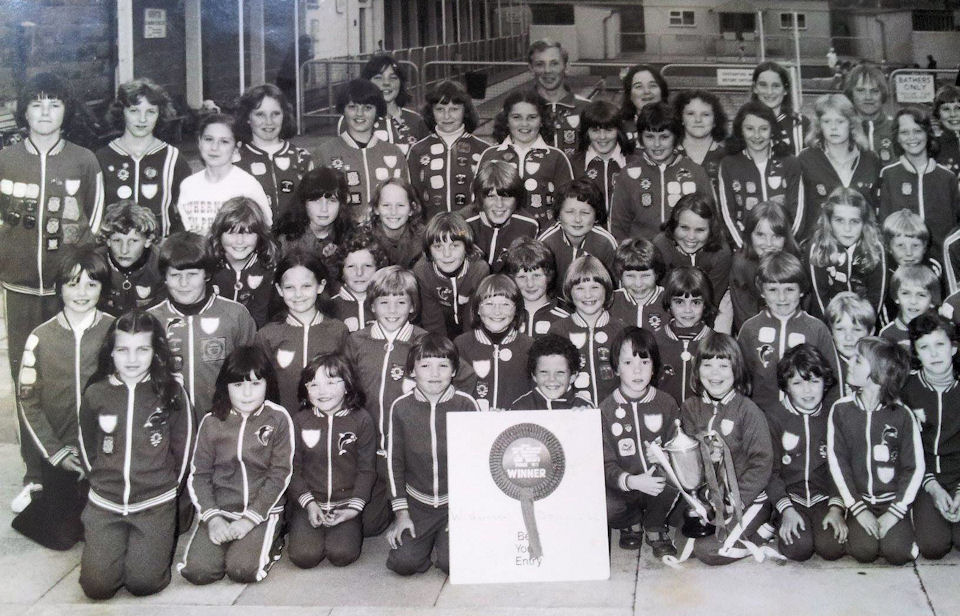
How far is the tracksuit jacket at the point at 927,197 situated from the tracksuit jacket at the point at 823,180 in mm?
58

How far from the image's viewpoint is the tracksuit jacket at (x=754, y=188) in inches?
184

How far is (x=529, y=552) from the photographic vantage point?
11.9ft

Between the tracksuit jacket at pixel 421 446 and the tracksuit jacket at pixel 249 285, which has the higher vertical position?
the tracksuit jacket at pixel 249 285

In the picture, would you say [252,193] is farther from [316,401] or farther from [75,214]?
[316,401]

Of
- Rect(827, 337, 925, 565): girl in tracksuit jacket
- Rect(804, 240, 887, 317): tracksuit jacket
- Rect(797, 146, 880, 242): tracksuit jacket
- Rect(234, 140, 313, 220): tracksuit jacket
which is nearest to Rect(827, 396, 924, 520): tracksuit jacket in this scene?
Rect(827, 337, 925, 565): girl in tracksuit jacket

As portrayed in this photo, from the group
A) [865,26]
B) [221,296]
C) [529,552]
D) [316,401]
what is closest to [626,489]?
[529,552]

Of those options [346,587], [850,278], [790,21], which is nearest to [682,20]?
[790,21]

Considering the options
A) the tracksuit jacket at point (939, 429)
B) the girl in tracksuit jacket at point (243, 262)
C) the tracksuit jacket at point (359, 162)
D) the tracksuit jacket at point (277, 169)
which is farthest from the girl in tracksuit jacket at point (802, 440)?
the tracksuit jacket at point (277, 169)

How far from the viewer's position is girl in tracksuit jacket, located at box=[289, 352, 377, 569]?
3.86 meters

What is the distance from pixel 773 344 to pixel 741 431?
0.45 meters

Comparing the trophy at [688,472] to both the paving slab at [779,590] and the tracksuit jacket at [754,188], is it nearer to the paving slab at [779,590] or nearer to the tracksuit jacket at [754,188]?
the paving slab at [779,590]

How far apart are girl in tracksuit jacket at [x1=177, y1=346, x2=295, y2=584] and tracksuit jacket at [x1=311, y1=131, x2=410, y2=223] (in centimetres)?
129

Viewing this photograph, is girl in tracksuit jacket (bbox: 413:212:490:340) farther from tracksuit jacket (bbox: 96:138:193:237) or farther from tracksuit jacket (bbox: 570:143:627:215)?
tracksuit jacket (bbox: 96:138:193:237)

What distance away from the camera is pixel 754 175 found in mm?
4699
